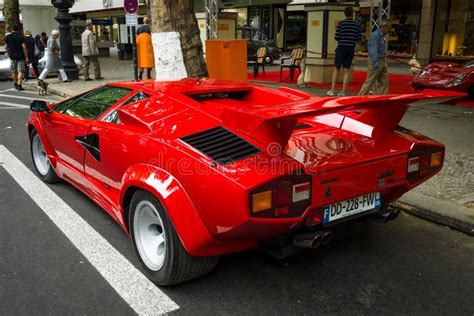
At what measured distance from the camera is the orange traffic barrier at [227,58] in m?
10.4

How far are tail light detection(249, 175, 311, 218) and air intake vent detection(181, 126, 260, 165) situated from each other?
257mm

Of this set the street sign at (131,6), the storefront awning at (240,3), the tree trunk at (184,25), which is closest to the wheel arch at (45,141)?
the tree trunk at (184,25)

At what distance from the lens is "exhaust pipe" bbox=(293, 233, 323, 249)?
2994 mm

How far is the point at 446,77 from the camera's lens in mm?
11148

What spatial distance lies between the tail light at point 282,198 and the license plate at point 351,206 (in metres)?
0.27

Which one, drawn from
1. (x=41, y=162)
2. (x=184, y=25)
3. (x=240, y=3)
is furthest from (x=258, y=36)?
(x=41, y=162)

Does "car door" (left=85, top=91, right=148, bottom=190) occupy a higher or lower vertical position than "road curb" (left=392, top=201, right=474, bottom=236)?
higher

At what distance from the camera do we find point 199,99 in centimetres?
393

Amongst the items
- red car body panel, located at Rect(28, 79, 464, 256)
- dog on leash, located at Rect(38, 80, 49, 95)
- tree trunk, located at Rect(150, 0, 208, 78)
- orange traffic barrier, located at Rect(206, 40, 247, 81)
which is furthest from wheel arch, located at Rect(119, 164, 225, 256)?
dog on leash, located at Rect(38, 80, 49, 95)

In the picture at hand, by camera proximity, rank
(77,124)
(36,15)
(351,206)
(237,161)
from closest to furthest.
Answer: (237,161), (351,206), (77,124), (36,15)

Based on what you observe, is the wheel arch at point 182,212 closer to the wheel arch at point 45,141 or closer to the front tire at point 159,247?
the front tire at point 159,247

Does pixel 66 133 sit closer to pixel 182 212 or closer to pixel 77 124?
pixel 77 124

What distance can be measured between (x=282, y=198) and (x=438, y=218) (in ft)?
8.04

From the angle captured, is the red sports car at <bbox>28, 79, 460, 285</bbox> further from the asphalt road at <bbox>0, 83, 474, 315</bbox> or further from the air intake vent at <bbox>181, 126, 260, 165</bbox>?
the asphalt road at <bbox>0, 83, 474, 315</bbox>
